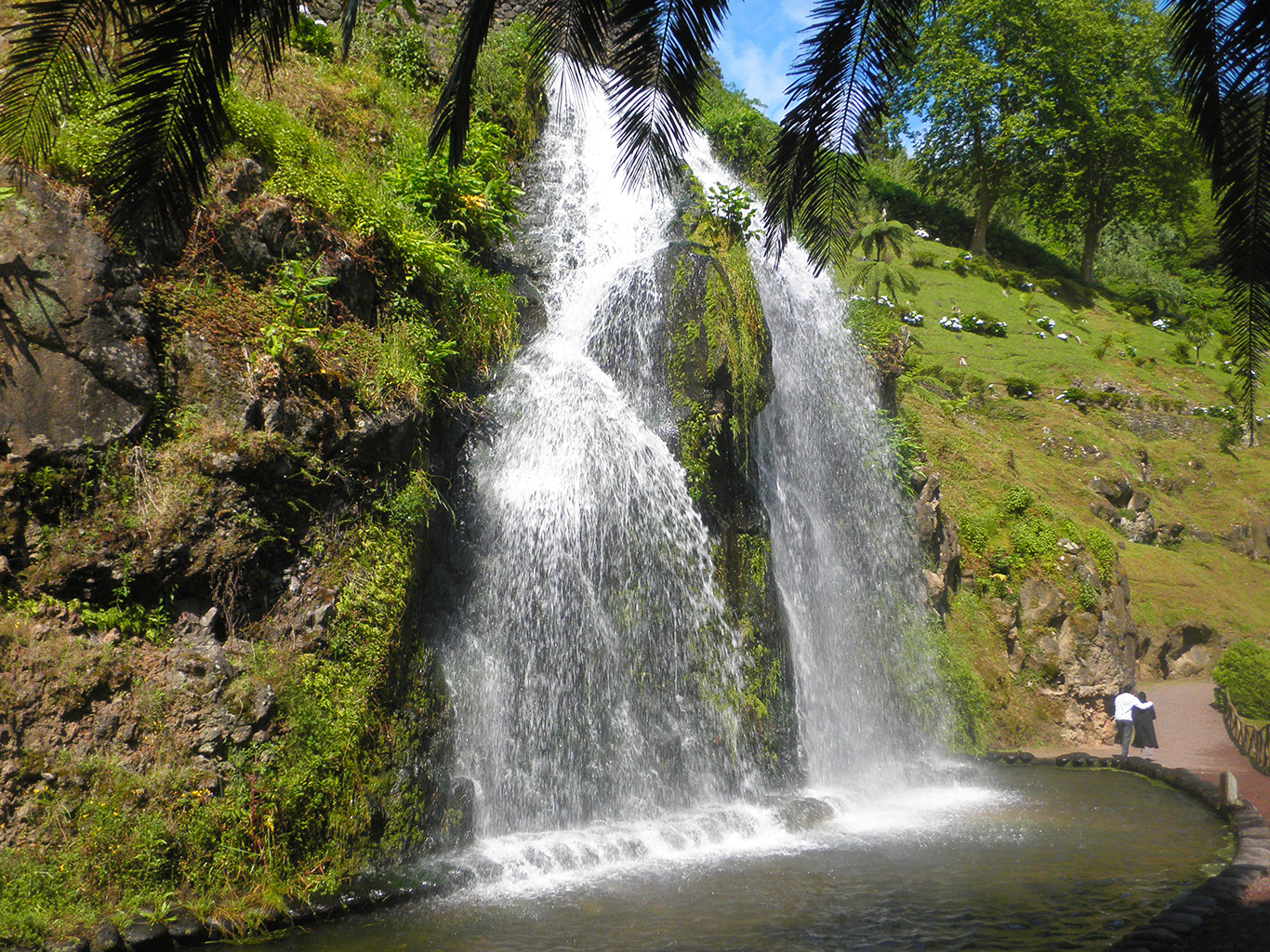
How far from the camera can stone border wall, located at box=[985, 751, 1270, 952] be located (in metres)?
5.46

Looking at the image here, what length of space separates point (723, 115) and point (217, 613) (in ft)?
49.5

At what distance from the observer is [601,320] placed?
36.0ft

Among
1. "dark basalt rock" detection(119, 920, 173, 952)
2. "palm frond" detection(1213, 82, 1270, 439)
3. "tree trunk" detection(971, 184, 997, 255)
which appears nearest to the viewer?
"palm frond" detection(1213, 82, 1270, 439)

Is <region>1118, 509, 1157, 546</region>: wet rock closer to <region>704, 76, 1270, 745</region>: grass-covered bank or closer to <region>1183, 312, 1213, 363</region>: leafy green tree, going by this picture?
<region>704, 76, 1270, 745</region>: grass-covered bank

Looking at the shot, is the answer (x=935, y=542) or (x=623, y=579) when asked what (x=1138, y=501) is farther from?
(x=623, y=579)

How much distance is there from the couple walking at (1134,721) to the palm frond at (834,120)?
39.3 feet

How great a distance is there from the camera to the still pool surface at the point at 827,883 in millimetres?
5629

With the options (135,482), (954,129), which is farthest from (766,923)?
(954,129)

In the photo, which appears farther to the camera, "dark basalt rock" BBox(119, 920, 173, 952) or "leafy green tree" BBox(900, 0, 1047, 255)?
"leafy green tree" BBox(900, 0, 1047, 255)

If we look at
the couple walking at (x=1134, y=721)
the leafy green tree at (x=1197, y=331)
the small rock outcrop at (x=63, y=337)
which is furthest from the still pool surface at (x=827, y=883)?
the leafy green tree at (x=1197, y=331)

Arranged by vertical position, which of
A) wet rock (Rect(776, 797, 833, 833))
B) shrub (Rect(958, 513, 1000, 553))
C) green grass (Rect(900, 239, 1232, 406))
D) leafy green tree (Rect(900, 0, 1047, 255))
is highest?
leafy green tree (Rect(900, 0, 1047, 255))

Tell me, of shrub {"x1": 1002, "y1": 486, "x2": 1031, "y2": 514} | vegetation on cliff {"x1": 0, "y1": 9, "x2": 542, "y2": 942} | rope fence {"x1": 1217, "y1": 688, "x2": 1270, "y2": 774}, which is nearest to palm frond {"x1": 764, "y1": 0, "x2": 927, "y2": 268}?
vegetation on cliff {"x1": 0, "y1": 9, "x2": 542, "y2": 942}

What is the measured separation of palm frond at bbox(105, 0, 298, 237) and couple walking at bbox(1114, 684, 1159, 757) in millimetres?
14212

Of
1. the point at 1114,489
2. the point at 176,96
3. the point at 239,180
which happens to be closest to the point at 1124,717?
the point at 1114,489
